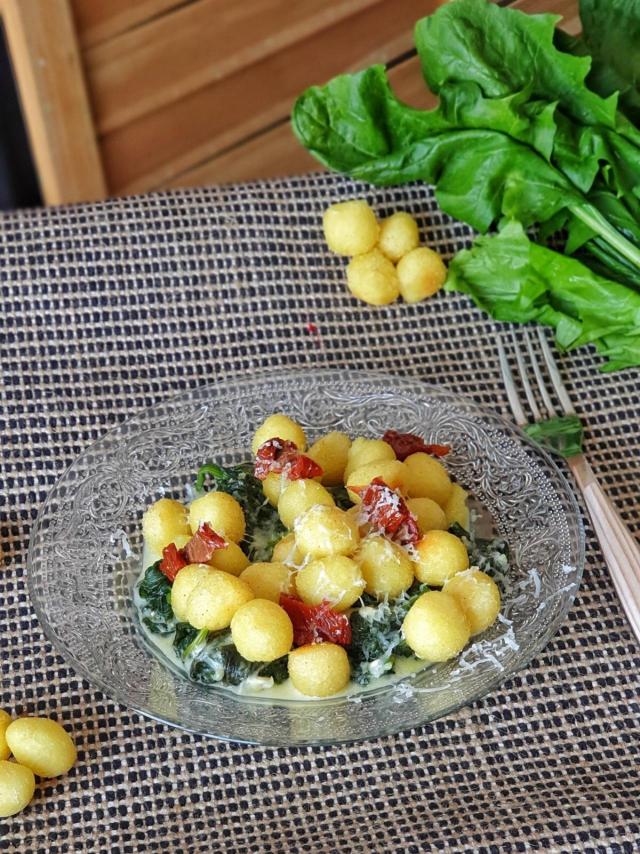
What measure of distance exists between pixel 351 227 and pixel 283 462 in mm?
432

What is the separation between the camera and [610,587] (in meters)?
1.04

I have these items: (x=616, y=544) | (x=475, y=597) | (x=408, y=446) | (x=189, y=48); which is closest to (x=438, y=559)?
(x=475, y=597)

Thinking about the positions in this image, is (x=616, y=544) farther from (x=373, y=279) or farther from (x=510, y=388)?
(x=373, y=279)

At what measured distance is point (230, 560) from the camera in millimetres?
882

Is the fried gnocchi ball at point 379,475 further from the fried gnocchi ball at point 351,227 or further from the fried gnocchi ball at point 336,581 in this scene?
the fried gnocchi ball at point 351,227

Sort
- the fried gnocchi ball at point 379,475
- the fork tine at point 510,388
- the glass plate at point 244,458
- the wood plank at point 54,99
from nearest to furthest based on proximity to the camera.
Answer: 1. the glass plate at point 244,458
2. the fried gnocchi ball at point 379,475
3. the fork tine at point 510,388
4. the wood plank at point 54,99

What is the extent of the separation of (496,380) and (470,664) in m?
0.46

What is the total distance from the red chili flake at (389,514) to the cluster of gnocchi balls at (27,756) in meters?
0.30

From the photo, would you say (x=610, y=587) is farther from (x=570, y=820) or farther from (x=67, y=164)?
(x=67, y=164)

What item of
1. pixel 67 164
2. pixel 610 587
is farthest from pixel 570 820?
pixel 67 164

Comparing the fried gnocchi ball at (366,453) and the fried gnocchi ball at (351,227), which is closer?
the fried gnocchi ball at (366,453)

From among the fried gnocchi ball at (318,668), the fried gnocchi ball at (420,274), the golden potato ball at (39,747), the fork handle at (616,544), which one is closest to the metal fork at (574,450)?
the fork handle at (616,544)

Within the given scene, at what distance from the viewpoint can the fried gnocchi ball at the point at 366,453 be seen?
951 millimetres

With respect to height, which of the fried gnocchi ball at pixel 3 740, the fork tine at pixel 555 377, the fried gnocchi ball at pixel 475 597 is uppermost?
the fried gnocchi ball at pixel 475 597
